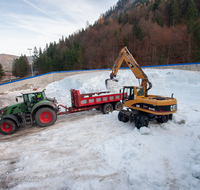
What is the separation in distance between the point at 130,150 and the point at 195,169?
6.13 ft

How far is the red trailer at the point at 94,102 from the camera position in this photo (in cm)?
861

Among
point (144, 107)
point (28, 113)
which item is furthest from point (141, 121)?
point (28, 113)

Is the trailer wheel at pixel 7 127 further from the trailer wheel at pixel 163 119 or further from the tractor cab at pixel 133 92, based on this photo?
the trailer wheel at pixel 163 119

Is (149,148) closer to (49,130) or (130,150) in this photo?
(130,150)

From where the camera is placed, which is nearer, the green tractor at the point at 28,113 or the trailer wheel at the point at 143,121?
the trailer wheel at the point at 143,121

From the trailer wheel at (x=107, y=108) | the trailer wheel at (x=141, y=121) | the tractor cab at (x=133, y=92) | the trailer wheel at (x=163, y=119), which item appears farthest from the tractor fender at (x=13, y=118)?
the trailer wheel at (x=163, y=119)

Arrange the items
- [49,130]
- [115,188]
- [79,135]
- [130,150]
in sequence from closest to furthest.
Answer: [115,188], [130,150], [79,135], [49,130]

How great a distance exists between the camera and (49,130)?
6898mm

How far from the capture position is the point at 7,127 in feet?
22.0

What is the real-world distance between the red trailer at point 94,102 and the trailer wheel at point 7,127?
2919 mm

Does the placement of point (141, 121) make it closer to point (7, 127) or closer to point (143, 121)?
point (143, 121)

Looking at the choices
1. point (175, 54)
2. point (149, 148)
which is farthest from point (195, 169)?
point (175, 54)

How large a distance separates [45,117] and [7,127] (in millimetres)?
1874

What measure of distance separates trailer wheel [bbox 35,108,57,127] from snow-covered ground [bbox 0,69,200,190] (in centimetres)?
38
